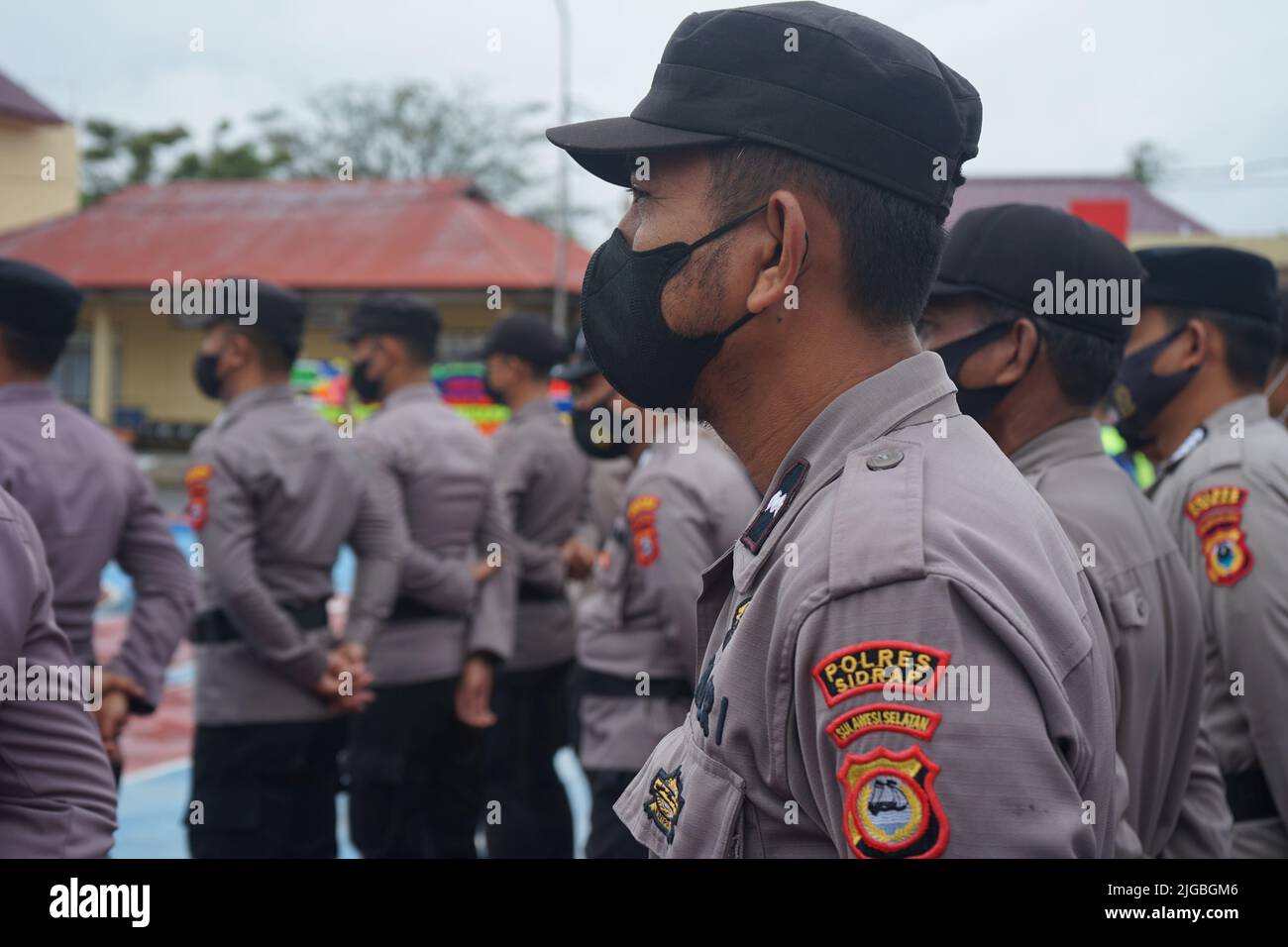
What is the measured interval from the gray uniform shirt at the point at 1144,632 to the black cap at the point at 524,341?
3.43 m

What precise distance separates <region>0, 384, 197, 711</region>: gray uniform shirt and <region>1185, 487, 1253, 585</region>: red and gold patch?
2684 mm

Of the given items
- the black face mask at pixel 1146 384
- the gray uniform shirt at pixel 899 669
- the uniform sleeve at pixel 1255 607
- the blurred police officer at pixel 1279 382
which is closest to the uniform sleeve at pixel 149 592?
the gray uniform shirt at pixel 899 669

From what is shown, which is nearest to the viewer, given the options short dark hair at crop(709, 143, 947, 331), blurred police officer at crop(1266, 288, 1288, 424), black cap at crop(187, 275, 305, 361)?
short dark hair at crop(709, 143, 947, 331)

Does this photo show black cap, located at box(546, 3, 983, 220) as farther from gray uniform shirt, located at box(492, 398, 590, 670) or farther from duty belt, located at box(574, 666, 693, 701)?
gray uniform shirt, located at box(492, 398, 590, 670)

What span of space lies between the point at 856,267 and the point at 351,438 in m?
3.37

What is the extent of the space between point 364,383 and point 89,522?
5.99 feet

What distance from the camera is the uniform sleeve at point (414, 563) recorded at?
444 cm

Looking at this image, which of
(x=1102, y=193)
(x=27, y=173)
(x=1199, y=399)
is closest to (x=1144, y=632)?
(x=1199, y=399)

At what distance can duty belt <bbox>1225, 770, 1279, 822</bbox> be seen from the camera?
2408 millimetres

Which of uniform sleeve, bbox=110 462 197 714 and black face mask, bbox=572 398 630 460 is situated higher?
black face mask, bbox=572 398 630 460

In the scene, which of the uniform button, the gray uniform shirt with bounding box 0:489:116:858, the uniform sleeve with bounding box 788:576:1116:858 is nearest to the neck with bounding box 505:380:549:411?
the gray uniform shirt with bounding box 0:489:116:858
